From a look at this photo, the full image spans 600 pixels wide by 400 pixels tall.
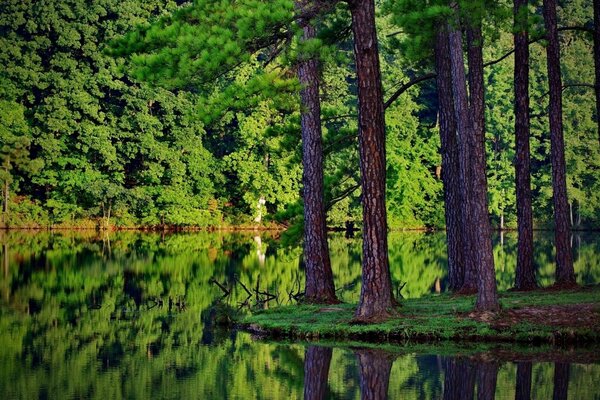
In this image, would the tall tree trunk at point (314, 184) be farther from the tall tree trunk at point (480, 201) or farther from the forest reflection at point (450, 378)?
the forest reflection at point (450, 378)

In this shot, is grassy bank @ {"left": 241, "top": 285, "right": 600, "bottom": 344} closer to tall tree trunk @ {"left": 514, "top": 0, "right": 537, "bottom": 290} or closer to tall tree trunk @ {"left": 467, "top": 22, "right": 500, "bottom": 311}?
tall tree trunk @ {"left": 467, "top": 22, "right": 500, "bottom": 311}

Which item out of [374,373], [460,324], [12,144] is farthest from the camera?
[12,144]

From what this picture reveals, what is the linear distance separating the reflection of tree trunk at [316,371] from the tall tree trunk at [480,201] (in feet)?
8.41

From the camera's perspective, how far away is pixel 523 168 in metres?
19.7

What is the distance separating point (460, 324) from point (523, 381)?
312 cm

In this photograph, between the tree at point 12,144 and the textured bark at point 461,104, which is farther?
the tree at point 12,144

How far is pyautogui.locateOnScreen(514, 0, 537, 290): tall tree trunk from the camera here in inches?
760

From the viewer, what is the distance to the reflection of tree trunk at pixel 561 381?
10906 mm

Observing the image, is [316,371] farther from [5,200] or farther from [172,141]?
[172,141]

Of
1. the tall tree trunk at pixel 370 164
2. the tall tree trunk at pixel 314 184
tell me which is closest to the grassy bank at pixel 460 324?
the tall tree trunk at pixel 370 164

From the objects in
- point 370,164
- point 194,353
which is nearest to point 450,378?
point 194,353

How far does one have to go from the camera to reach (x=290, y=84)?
14797mm

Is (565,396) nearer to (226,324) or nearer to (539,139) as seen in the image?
(226,324)

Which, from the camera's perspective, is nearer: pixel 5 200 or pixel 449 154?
pixel 449 154
